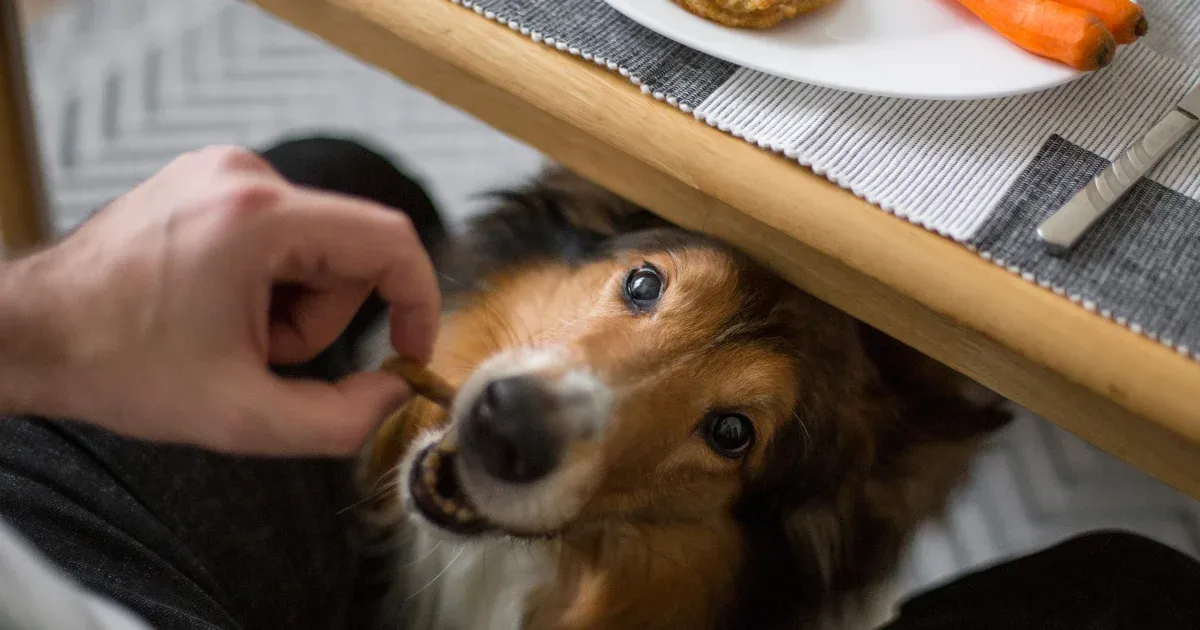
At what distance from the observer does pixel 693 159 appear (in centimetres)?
80

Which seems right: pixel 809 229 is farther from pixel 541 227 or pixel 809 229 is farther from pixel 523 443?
pixel 541 227

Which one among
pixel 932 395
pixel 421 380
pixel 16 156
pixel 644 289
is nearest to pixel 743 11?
pixel 644 289

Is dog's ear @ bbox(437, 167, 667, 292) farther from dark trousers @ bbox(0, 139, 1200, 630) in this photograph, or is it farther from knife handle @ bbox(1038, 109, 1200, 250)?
knife handle @ bbox(1038, 109, 1200, 250)

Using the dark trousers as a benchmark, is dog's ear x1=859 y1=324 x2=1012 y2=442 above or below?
above

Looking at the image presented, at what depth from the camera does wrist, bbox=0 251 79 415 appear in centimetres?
66

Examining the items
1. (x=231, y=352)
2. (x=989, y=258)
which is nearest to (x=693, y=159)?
(x=989, y=258)

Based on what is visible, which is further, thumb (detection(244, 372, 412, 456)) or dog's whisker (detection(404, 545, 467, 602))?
dog's whisker (detection(404, 545, 467, 602))

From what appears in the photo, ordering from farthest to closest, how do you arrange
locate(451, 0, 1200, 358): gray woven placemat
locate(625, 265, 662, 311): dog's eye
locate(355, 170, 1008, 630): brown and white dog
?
locate(625, 265, 662, 311): dog's eye < locate(355, 170, 1008, 630): brown and white dog < locate(451, 0, 1200, 358): gray woven placemat

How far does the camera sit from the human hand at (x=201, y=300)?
2.04ft

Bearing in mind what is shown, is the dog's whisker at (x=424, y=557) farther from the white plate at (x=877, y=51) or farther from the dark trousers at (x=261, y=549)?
the white plate at (x=877, y=51)

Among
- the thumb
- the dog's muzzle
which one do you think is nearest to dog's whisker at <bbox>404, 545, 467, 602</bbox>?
the dog's muzzle

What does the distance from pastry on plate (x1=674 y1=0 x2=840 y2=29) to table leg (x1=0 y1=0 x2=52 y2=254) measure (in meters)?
1.03

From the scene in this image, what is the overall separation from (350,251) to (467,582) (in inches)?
31.9

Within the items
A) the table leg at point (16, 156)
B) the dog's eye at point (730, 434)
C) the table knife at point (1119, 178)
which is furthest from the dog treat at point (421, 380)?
the table leg at point (16, 156)
